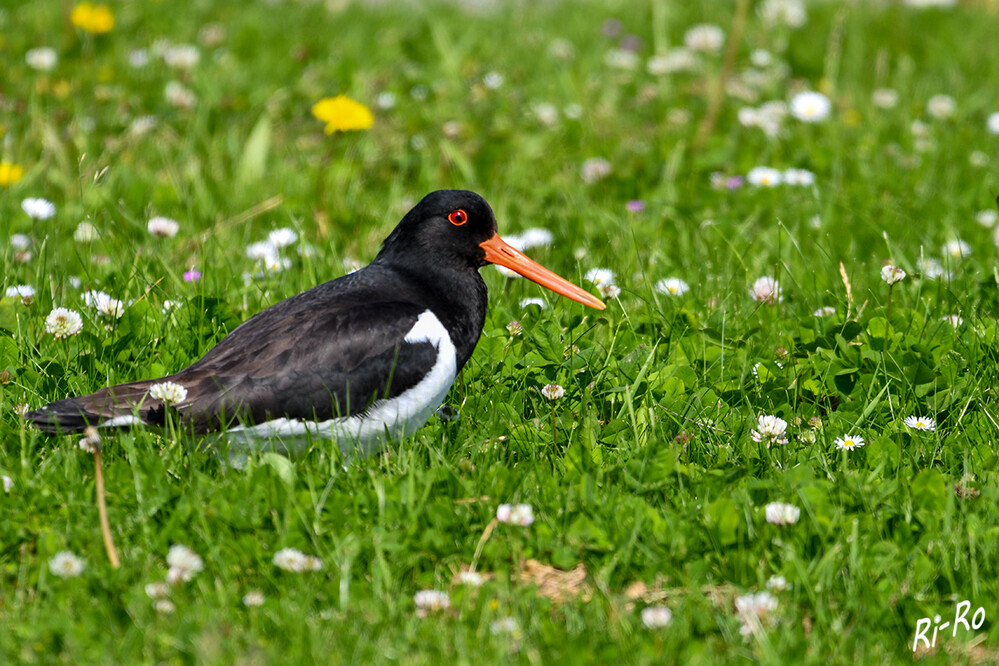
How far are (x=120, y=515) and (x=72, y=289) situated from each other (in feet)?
6.72

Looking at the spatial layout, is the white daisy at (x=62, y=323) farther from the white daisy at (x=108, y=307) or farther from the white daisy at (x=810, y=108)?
the white daisy at (x=810, y=108)

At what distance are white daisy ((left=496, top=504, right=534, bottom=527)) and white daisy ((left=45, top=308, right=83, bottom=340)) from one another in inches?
82.1

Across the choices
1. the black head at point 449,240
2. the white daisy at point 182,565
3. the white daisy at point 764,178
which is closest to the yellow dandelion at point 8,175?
the black head at point 449,240

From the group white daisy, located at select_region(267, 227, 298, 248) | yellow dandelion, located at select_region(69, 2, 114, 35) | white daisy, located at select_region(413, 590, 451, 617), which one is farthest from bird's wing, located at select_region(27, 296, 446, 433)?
yellow dandelion, located at select_region(69, 2, 114, 35)

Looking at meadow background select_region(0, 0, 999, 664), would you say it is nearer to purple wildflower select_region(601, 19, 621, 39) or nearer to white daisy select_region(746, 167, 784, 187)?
white daisy select_region(746, 167, 784, 187)

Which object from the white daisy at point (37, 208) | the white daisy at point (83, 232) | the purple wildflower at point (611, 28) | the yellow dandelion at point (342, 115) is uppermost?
the yellow dandelion at point (342, 115)

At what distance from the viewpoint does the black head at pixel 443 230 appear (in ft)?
15.0

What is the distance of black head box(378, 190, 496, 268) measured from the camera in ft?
15.0

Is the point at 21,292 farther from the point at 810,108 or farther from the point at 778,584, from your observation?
the point at 810,108

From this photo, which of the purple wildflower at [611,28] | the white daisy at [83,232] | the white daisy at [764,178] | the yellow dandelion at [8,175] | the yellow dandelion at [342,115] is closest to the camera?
the white daisy at [83,232]

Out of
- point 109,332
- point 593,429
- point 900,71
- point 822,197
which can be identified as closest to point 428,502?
point 593,429

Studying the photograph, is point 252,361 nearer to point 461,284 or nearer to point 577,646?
point 461,284

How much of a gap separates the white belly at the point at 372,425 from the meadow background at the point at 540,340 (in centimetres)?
12

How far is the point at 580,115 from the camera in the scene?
25.1 feet
